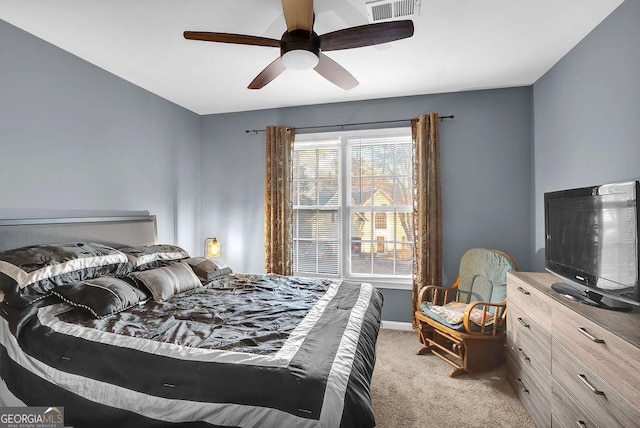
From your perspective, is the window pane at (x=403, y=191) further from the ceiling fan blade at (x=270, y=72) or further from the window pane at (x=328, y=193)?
the ceiling fan blade at (x=270, y=72)

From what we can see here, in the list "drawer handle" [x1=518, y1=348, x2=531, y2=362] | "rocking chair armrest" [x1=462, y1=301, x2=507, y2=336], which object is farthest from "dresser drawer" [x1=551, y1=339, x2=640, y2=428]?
"rocking chair armrest" [x1=462, y1=301, x2=507, y2=336]

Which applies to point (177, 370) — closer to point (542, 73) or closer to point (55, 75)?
point (55, 75)

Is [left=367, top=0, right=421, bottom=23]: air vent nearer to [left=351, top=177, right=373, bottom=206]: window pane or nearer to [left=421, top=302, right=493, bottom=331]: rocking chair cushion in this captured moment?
[left=351, top=177, right=373, bottom=206]: window pane

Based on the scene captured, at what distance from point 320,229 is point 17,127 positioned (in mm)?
3032

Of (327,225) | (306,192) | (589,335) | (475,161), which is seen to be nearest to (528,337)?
(589,335)

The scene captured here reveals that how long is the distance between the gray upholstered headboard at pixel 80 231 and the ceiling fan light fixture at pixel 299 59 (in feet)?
7.33

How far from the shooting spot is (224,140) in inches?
173

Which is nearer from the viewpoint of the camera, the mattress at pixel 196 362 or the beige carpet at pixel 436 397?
the mattress at pixel 196 362

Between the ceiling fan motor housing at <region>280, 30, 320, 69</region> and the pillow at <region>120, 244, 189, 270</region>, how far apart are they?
2.05 meters

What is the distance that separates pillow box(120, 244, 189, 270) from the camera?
2668 mm

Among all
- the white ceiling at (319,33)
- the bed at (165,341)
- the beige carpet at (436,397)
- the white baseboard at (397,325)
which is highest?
the white ceiling at (319,33)

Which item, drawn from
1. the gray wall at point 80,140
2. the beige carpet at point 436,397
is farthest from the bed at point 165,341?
the beige carpet at point 436,397

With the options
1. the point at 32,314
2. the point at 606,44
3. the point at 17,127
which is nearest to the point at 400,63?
the point at 606,44

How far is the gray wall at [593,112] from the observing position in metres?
1.98
